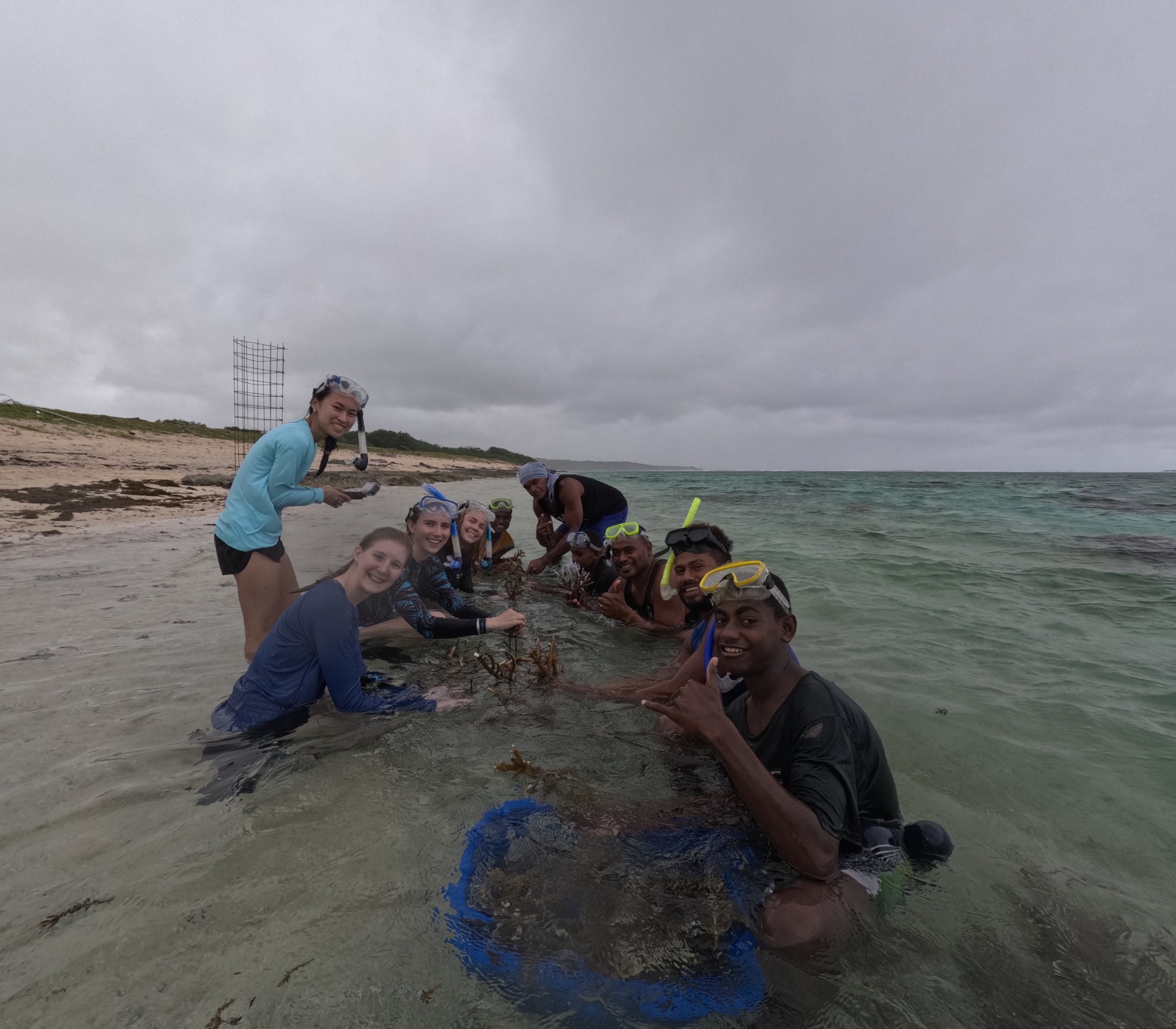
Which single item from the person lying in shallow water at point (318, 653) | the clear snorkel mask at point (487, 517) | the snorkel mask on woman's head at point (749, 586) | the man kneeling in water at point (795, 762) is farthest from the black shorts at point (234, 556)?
the man kneeling in water at point (795, 762)

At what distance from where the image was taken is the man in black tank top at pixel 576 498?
8438mm

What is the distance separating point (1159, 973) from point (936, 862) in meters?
0.85

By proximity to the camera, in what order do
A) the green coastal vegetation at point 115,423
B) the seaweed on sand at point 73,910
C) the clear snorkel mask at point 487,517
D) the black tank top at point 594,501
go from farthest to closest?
1. the green coastal vegetation at point 115,423
2. the black tank top at point 594,501
3. the clear snorkel mask at point 487,517
4. the seaweed on sand at point 73,910

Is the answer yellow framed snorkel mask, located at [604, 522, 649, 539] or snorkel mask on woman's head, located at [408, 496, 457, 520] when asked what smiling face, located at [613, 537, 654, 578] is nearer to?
yellow framed snorkel mask, located at [604, 522, 649, 539]

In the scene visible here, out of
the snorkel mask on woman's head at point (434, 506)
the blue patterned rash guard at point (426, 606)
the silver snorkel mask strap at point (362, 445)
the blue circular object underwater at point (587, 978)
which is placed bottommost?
the blue circular object underwater at point (587, 978)

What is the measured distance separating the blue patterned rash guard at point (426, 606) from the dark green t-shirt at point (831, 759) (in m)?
3.37

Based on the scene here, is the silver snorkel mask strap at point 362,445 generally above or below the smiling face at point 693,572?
above

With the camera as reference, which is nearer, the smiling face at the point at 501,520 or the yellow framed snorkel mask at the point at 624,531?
the yellow framed snorkel mask at the point at 624,531

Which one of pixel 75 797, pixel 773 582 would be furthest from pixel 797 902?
pixel 75 797

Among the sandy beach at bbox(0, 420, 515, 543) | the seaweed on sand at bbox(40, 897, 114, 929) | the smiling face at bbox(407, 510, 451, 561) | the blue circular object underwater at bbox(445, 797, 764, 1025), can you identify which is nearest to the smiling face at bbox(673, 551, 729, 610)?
the blue circular object underwater at bbox(445, 797, 764, 1025)

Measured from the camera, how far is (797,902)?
94.0 inches

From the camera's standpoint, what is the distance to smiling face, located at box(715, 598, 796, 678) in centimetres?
279

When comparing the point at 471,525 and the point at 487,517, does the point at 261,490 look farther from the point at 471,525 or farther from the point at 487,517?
the point at 487,517

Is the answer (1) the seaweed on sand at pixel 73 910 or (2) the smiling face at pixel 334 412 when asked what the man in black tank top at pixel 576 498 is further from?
(1) the seaweed on sand at pixel 73 910
